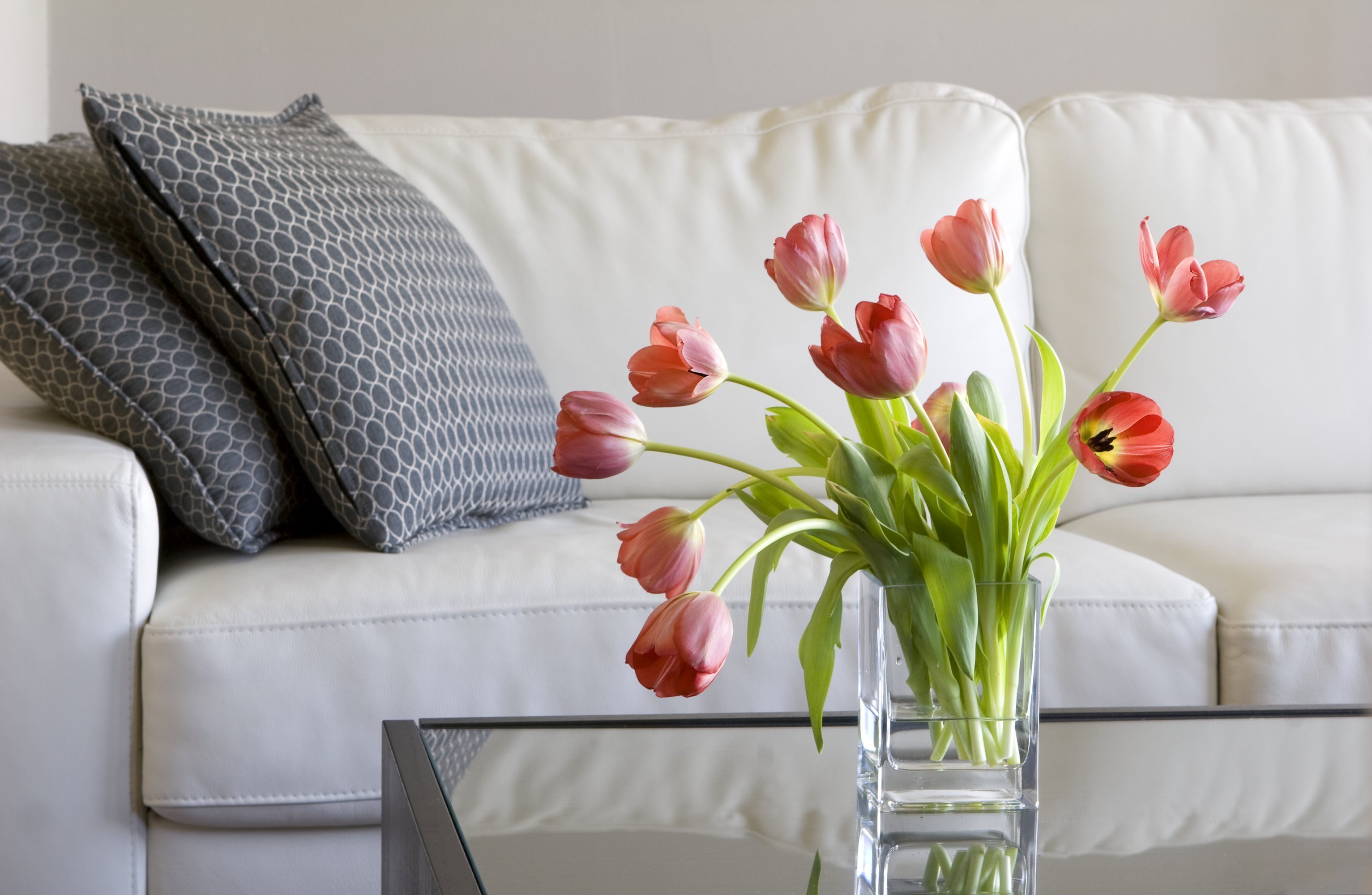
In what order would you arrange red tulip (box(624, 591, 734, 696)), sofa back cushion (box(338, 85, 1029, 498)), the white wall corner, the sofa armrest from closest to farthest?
red tulip (box(624, 591, 734, 696)) → the sofa armrest → sofa back cushion (box(338, 85, 1029, 498)) → the white wall corner

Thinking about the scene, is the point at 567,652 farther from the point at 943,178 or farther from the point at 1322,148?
the point at 1322,148

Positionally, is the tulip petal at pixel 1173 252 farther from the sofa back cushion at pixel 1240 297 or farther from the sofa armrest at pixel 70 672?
the sofa back cushion at pixel 1240 297

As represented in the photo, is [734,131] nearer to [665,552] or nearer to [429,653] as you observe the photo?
[429,653]

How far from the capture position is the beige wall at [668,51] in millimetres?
2180

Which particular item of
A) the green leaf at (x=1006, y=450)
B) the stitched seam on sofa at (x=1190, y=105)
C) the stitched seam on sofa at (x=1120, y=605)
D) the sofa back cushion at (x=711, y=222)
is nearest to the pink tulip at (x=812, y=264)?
the green leaf at (x=1006, y=450)

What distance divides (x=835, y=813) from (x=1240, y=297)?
4.25ft

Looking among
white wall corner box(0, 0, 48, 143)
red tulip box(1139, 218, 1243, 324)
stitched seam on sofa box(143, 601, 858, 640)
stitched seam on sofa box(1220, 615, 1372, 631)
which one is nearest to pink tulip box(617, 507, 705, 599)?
red tulip box(1139, 218, 1243, 324)

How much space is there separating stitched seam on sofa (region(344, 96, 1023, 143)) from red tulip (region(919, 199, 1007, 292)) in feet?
3.88

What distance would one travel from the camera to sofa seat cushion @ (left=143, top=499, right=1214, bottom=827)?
102cm

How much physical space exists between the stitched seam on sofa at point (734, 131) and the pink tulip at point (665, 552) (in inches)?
49.8

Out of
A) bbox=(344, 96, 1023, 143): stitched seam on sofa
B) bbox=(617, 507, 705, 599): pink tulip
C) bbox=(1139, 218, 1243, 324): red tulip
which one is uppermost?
bbox=(344, 96, 1023, 143): stitched seam on sofa

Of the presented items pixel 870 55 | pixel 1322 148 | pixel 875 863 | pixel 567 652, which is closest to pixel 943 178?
pixel 1322 148

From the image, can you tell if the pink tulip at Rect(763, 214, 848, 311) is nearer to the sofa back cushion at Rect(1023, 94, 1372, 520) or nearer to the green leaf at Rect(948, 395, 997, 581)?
the green leaf at Rect(948, 395, 997, 581)

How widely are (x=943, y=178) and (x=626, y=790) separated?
1.21m
